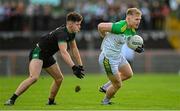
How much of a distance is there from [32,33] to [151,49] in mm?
5845

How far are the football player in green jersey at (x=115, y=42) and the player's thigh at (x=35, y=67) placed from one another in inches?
58.1

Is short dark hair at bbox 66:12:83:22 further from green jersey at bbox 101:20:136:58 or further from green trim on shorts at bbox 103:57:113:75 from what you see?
green trim on shorts at bbox 103:57:113:75

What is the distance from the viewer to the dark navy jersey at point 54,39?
16.6m

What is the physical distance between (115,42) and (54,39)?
144cm

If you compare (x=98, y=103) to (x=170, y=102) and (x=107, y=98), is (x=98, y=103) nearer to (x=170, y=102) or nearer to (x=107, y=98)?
(x=107, y=98)

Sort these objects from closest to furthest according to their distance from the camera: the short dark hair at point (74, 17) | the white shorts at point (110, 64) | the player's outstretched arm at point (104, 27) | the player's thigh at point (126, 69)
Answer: the short dark hair at point (74, 17) → the player's outstretched arm at point (104, 27) → the white shorts at point (110, 64) → the player's thigh at point (126, 69)

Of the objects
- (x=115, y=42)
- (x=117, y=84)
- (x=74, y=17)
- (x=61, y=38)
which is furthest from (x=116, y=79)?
(x=74, y=17)

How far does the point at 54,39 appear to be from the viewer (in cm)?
1680

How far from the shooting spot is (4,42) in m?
34.6

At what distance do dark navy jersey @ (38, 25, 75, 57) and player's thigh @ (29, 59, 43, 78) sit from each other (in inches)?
10.5

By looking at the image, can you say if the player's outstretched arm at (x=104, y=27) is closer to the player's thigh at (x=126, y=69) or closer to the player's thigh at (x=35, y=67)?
the player's thigh at (x=126, y=69)

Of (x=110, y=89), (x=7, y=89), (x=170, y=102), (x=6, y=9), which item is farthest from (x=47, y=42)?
(x=6, y=9)

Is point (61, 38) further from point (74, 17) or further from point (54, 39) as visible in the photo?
point (74, 17)

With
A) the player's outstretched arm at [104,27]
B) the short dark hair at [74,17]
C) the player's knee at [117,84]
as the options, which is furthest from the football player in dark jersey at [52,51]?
the player's knee at [117,84]
